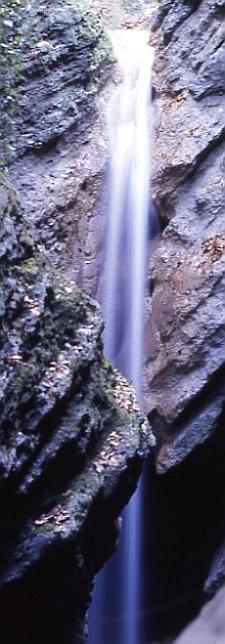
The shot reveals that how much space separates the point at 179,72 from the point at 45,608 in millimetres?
5993

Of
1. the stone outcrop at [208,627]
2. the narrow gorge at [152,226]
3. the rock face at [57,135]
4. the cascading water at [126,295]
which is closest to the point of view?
the stone outcrop at [208,627]

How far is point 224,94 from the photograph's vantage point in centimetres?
800

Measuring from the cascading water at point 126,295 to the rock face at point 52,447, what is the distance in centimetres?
214

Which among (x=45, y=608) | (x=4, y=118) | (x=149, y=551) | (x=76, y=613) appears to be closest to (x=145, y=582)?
(x=149, y=551)

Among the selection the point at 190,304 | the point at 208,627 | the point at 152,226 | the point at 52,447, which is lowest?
the point at 208,627

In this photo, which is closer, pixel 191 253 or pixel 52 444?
pixel 52 444

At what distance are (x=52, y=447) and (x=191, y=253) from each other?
358 centimetres

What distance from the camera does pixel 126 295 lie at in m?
8.01

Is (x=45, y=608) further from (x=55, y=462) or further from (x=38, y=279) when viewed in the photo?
(x=38, y=279)

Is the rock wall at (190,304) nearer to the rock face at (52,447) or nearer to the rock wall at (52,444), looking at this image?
the rock wall at (52,444)

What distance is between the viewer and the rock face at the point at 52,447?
14.5ft

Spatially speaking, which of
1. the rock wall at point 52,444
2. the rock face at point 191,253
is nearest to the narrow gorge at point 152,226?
the rock face at point 191,253

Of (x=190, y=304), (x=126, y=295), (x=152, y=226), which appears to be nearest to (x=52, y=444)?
(x=190, y=304)

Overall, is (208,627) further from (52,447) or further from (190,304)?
(52,447)
